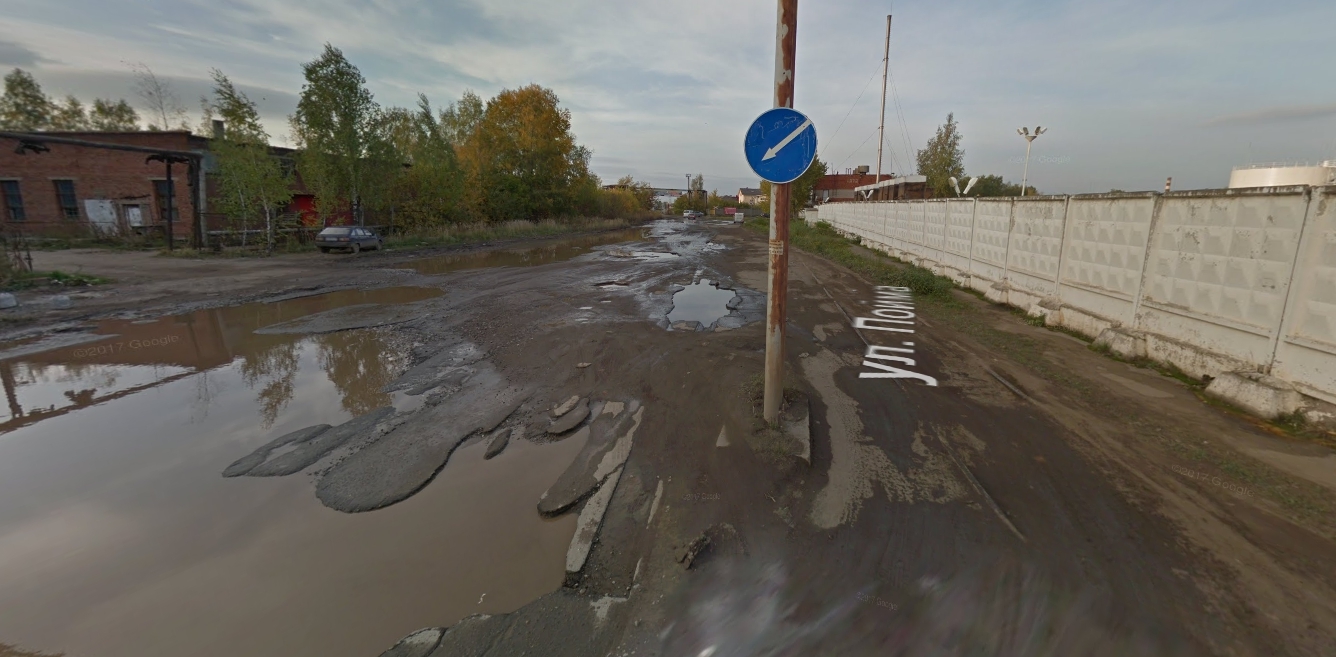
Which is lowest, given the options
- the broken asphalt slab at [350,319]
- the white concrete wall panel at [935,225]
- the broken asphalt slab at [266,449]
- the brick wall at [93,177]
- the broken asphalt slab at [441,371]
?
the broken asphalt slab at [266,449]

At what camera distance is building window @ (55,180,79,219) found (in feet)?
75.5

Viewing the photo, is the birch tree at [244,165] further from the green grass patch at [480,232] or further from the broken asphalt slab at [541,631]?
the broken asphalt slab at [541,631]

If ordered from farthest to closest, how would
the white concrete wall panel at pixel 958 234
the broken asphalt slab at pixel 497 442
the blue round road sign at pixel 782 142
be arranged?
the white concrete wall panel at pixel 958 234 < the broken asphalt slab at pixel 497 442 < the blue round road sign at pixel 782 142

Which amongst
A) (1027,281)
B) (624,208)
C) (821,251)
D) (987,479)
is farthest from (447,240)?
(624,208)

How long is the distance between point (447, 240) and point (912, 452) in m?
26.9

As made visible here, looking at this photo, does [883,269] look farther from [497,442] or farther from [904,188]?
[904,188]

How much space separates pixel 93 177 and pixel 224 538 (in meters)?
31.9

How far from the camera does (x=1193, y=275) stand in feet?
19.2

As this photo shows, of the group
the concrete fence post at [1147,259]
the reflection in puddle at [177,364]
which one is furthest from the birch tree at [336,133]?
the concrete fence post at [1147,259]

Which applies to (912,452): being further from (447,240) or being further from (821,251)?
(447,240)

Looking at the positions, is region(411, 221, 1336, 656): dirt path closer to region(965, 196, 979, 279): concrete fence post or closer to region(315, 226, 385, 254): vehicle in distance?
region(965, 196, 979, 279): concrete fence post

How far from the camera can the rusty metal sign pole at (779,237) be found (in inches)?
164

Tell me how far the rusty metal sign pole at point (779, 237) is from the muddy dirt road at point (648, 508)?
1.49ft

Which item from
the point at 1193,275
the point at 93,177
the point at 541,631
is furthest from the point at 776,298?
the point at 93,177
